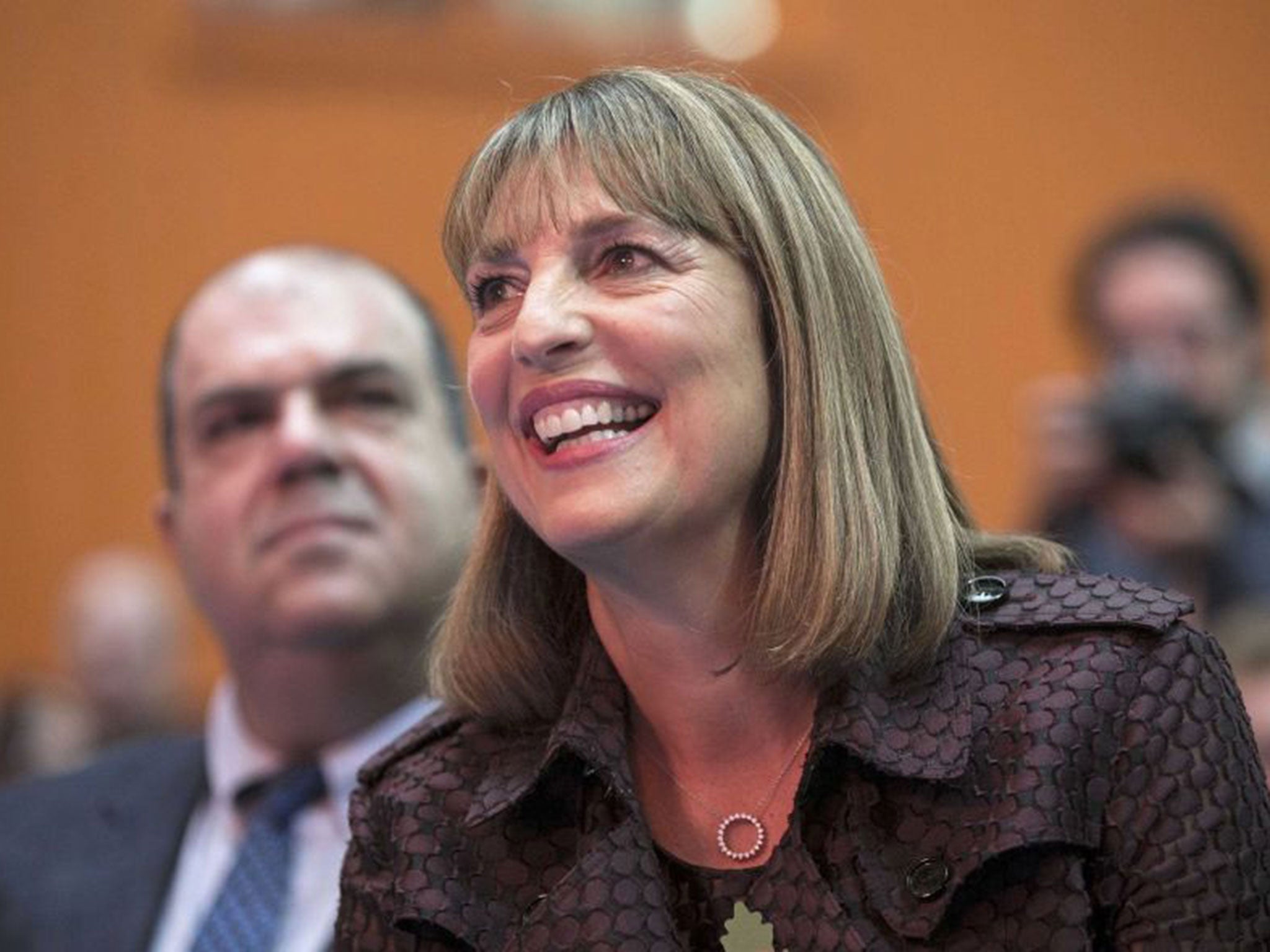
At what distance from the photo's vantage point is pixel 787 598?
64.6 inches

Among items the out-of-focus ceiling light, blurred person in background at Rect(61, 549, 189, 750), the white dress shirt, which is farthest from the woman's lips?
the out-of-focus ceiling light

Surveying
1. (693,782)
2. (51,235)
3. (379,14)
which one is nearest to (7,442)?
(51,235)

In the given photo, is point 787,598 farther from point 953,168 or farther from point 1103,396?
point 953,168

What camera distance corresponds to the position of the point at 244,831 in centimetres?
265

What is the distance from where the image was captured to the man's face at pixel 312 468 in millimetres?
2600

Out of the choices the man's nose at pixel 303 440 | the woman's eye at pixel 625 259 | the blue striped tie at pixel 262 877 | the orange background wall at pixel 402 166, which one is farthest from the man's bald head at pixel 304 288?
the orange background wall at pixel 402 166

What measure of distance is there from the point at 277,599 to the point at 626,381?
1105 mm

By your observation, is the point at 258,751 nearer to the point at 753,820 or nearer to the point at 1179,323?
the point at 753,820

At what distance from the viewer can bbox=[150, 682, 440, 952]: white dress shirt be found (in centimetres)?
248

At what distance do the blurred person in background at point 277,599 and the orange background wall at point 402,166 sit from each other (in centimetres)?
295

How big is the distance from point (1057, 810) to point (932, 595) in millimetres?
212

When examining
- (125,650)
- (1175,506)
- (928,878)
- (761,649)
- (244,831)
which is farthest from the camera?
(125,650)

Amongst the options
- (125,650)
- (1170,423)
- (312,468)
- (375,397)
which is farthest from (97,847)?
(125,650)

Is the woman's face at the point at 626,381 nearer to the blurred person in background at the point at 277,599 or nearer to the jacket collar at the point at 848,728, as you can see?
the jacket collar at the point at 848,728
